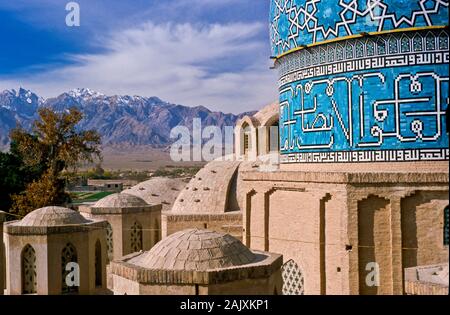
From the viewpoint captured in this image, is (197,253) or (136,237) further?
(136,237)

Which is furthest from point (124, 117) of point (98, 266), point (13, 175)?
point (98, 266)

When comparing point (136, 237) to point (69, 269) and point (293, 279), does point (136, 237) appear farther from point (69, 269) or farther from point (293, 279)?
point (293, 279)

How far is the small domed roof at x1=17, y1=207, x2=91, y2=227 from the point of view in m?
12.8

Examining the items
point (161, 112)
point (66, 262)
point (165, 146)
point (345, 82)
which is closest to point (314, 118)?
point (345, 82)

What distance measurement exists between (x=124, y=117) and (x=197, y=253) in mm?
134541

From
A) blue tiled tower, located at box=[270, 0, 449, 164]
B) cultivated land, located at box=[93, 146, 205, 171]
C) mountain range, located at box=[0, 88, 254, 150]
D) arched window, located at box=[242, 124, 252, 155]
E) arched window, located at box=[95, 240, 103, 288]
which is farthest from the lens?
mountain range, located at box=[0, 88, 254, 150]

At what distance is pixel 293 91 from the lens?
13078 millimetres

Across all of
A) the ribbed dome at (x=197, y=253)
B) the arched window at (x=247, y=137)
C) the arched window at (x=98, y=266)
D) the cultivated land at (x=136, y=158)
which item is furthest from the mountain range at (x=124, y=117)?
the ribbed dome at (x=197, y=253)

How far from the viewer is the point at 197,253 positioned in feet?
24.9

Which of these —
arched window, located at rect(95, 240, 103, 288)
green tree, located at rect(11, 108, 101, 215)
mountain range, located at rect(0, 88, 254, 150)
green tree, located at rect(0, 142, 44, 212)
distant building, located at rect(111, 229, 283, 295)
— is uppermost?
mountain range, located at rect(0, 88, 254, 150)

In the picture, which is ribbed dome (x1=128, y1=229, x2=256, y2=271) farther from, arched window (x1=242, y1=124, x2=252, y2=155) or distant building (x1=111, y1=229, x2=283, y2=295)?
arched window (x1=242, y1=124, x2=252, y2=155)

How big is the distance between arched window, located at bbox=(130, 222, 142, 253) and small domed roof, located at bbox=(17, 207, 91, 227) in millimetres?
3505

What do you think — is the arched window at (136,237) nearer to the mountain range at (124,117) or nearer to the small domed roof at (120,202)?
the small domed roof at (120,202)

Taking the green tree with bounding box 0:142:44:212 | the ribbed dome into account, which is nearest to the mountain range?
the green tree with bounding box 0:142:44:212
